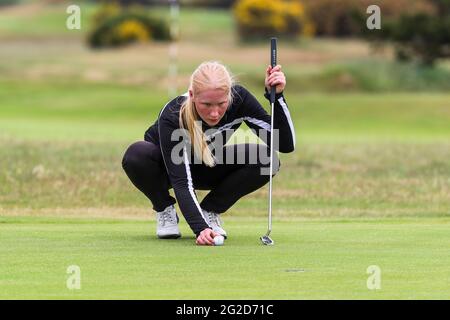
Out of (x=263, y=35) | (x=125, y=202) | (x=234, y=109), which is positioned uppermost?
(x=263, y=35)

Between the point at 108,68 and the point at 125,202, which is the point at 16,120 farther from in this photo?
the point at 125,202

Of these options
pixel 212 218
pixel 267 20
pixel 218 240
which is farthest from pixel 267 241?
pixel 267 20

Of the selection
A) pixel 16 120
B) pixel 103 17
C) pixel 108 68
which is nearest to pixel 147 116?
pixel 16 120

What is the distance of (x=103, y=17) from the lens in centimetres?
6881

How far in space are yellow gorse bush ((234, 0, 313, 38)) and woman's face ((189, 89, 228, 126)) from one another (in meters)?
55.3

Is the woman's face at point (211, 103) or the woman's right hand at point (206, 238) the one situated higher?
the woman's face at point (211, 103)

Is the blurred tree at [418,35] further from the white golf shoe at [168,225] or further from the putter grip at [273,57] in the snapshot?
the putter grip at [273,57]

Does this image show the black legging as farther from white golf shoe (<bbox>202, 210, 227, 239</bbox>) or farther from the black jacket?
the black jacket

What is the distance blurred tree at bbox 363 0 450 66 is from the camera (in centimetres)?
4372

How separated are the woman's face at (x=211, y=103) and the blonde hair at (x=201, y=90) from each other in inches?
1.2

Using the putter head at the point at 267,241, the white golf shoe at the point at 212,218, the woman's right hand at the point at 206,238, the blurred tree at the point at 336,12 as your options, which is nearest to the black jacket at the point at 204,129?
the woman's right hand at the point at 206,238

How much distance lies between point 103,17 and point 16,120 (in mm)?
37678

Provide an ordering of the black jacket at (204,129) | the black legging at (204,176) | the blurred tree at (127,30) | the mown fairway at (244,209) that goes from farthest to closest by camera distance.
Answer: the blurred tree at (127,30) < the black legging at (204,176) < the black jacket at (204,129) < the mown fairway at (244,209)

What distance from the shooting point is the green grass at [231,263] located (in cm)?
625
